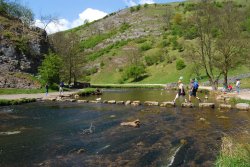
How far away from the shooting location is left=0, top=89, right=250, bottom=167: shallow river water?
55.9 ft

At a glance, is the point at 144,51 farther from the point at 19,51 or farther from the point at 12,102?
the point at 12,102

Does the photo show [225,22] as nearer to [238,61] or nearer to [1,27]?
[238,61]

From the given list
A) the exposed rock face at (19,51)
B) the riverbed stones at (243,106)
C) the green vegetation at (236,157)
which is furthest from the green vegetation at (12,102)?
the green vegetation at (236,157)

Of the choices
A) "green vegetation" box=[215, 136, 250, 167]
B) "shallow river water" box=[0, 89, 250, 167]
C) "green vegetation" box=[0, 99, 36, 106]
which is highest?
"green vegetation" box=[0, 99, 36, 106]

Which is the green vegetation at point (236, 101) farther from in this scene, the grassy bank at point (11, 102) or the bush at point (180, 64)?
the bush at point (180, 64)

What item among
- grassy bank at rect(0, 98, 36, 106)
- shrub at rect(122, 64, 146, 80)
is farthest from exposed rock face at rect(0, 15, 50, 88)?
shrub at rect(122, 64, 146, 80)

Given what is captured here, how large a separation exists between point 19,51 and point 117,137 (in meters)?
54.9

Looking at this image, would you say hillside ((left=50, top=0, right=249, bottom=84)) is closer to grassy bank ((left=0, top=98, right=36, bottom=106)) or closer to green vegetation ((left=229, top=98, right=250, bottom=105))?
green vegetation ((left=229, top=98, right=250, bottom=105))

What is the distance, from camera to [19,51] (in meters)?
71.3

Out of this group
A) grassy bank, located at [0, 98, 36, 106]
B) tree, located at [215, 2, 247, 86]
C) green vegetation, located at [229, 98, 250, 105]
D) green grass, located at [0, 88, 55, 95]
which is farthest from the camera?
tree, located at [215, 2, 247, 86]

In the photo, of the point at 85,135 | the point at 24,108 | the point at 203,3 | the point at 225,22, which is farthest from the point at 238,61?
the point at 85,135

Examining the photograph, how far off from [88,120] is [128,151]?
12084 millimetres

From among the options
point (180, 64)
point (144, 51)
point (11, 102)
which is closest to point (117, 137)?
point (11, 102)

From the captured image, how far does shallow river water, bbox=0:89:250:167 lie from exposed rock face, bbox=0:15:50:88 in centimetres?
2988
